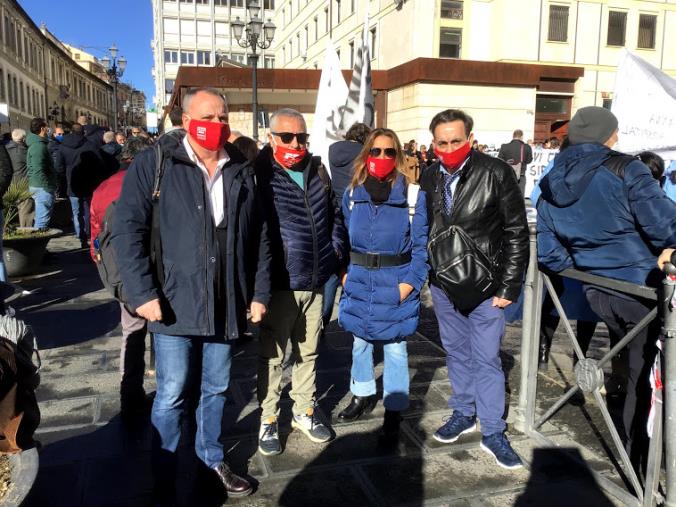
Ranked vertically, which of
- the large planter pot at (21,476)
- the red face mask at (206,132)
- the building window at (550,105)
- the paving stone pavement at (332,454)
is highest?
the building window at (550,105)

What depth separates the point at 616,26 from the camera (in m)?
29.8

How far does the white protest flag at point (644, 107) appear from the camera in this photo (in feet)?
18.4

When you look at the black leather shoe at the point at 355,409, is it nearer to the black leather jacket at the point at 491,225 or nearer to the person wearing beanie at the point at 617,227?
the black leather jacket at the point at 491,225

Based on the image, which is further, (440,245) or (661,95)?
(661,95)

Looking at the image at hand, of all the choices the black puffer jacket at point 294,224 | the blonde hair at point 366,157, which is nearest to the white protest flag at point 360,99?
the blonde hair at point 366,157

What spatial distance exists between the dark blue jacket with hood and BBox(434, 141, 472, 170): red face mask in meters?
0.53

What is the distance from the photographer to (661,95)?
18.5ft

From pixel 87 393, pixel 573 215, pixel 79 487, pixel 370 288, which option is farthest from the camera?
pixel 87 393

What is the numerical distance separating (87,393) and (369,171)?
8.36 ft

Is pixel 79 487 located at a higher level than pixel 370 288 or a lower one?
lower

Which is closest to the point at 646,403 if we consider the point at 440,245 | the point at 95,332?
the point at 440,245

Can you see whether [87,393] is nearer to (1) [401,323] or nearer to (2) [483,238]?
(1) [401,323]

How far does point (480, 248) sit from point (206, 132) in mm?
1598

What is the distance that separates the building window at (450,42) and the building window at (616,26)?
8.03 metres
